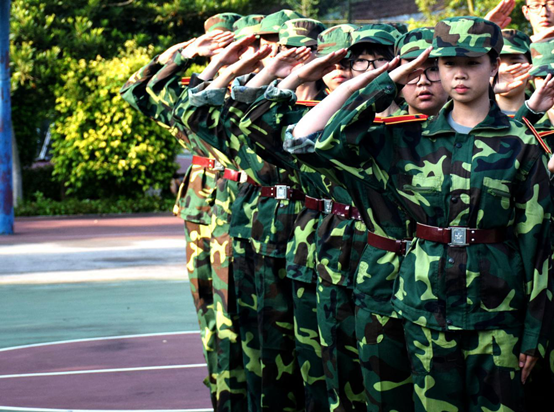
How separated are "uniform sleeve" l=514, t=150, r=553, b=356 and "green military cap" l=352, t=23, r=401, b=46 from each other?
128 cm

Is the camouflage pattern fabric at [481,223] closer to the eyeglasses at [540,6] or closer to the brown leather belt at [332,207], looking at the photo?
the brown leather belt at [332,207]

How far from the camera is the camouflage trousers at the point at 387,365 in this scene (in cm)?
400

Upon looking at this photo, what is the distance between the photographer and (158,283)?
466 inches

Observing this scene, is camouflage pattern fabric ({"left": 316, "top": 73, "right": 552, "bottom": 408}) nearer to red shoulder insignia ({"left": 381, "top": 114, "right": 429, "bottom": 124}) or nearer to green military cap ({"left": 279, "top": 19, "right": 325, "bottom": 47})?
red shoulder insignia ({"left": 381, "top": 114, "right": 429, "bottom": 124})

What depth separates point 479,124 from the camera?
12.1 feet

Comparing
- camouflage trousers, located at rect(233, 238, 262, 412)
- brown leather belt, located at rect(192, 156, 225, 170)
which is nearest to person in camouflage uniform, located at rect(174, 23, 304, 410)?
camouflage trousers, located at rect(233, 238, 262, 412)

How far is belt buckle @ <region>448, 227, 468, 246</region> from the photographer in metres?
3.66

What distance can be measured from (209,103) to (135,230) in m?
13.3

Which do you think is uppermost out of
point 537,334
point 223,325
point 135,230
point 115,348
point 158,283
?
point 537,334

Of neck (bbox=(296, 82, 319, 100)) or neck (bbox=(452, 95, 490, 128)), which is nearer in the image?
neck (bbox=(452, 95, 490, 128))

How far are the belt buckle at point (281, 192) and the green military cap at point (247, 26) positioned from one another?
87cm

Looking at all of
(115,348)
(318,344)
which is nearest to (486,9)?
(115,348)

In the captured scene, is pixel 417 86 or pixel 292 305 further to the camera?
pixel 292 305

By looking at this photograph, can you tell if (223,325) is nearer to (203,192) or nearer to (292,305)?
(292,305)
